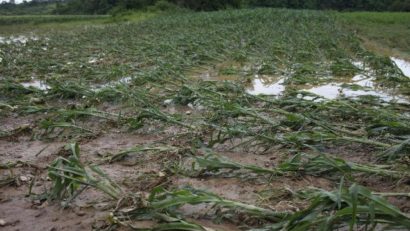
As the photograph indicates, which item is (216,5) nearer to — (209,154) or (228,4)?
(228,4)

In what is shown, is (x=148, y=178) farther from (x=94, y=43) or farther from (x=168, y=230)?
(x=94, y=43)

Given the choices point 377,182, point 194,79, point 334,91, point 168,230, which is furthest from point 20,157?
point 334,91

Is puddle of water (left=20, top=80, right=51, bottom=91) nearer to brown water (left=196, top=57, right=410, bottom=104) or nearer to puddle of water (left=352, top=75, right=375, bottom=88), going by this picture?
brown water (left=196, top=57, right=410, bottom=104)

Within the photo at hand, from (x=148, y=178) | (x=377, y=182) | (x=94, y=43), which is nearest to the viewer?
(x=377, y=182)

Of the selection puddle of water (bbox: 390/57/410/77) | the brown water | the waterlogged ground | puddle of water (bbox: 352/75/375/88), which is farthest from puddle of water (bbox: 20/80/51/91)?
puddle of water (bbox: 390/57/410/77)

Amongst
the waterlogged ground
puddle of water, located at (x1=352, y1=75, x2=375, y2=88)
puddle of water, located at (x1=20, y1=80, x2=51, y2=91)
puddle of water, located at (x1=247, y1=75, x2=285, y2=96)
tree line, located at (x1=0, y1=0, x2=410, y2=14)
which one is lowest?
tree line, located at (x1=0, y1=0, x2=410, y2=14)

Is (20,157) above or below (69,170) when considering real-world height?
below

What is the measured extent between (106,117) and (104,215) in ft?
6.62

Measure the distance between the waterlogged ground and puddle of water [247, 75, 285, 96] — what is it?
0.09ft

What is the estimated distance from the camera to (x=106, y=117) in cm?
450

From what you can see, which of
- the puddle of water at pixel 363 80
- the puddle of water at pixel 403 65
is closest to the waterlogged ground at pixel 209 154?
the puddle of water at pixel 363 80

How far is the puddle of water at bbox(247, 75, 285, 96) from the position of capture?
6018mm

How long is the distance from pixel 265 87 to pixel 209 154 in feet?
11.8

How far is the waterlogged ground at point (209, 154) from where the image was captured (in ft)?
7.88
